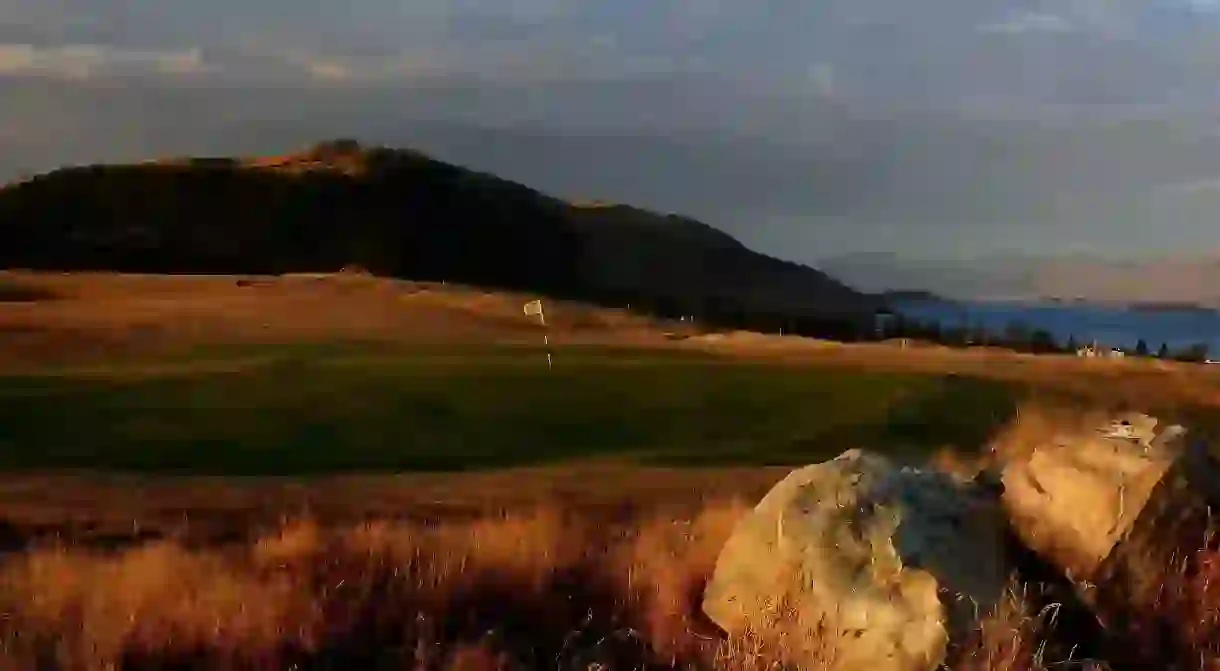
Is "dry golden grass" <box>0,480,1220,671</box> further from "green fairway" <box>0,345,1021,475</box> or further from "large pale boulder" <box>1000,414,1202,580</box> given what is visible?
"green fairway" <box>0,345,1021,475</box>

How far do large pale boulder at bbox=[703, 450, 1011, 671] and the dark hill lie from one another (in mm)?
74739

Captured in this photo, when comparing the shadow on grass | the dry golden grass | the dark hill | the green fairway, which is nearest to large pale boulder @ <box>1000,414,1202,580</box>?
the dry golden grass

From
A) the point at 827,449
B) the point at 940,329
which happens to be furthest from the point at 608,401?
the point at 940,329

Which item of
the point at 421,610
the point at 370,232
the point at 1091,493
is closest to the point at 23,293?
the point at 421,610

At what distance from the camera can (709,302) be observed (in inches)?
4222

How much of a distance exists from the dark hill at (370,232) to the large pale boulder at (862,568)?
7474 cm

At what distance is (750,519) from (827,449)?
12.0 m

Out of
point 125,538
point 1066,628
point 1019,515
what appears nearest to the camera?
point 1066,628

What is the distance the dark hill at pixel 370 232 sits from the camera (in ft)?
339

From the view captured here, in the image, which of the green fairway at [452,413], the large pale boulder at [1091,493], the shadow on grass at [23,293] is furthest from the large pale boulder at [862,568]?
the shadow on grass at [23,293]

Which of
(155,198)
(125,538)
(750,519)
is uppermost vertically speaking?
(155,198)

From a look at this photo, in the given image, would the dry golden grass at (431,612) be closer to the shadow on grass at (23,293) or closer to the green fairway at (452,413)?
the green fairway at (452,413)

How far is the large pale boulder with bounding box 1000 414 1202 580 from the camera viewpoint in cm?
902

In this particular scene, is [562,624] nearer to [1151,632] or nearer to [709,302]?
[1151,632]
